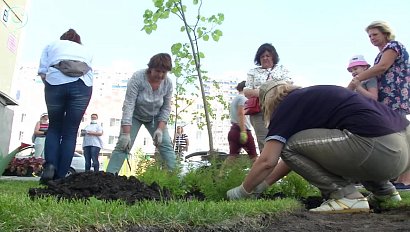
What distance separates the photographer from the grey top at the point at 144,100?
4.78m

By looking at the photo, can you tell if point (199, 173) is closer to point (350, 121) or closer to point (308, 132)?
point (308, 132)

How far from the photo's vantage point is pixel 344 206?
321 cm

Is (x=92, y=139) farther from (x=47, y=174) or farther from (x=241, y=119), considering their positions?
(x=47, y=174)

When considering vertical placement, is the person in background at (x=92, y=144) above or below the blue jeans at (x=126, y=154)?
above

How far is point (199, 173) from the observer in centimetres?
397

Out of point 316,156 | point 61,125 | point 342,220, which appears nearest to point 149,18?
point 61,125

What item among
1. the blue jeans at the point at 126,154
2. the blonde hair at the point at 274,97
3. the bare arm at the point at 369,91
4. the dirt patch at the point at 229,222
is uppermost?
the bare arm at the point at 369,91

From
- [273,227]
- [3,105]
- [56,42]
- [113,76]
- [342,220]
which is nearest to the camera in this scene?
[273,227]

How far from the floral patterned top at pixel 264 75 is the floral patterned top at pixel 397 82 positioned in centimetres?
92

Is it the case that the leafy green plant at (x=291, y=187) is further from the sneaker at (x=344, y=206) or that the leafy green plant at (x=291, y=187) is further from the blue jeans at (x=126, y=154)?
the blue jeans at (x=126, y=154)

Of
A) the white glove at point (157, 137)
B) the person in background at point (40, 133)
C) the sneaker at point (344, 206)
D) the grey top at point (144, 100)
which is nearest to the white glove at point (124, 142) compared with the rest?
the grey top at point (144, 100)

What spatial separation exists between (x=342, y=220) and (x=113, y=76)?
83.0 meters

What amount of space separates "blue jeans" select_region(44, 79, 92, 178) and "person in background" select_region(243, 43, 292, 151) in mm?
1758

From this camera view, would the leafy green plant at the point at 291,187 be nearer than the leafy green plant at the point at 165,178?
No
